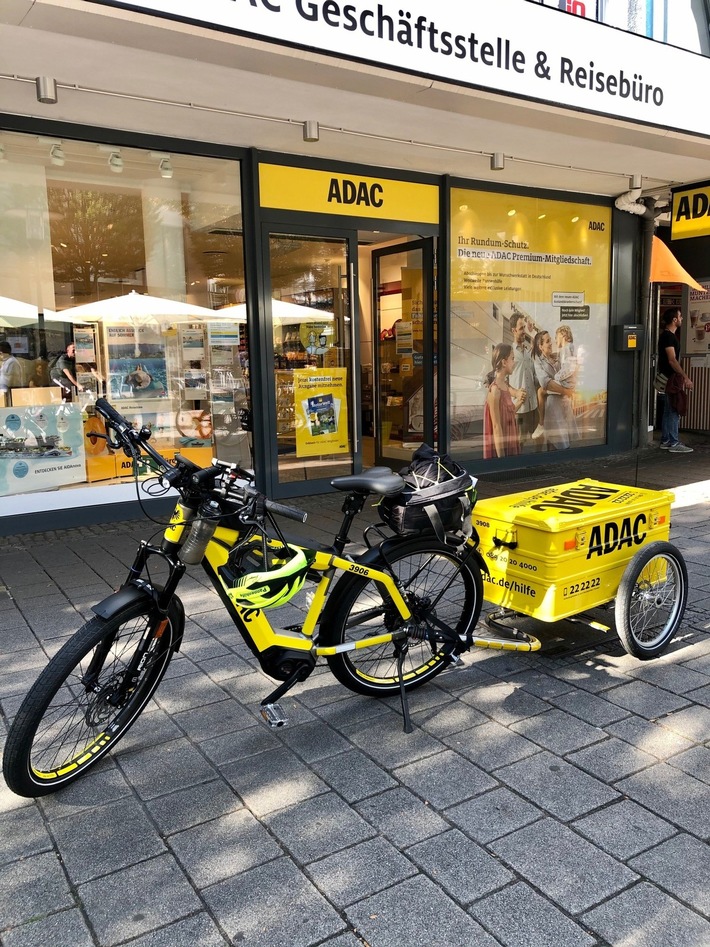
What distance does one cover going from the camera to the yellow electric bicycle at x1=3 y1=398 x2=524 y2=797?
108 inches

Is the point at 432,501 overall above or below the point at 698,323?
below

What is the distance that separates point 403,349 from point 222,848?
24.4ft

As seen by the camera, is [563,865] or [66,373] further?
[66,373]

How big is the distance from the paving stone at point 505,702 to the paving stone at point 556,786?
336mm

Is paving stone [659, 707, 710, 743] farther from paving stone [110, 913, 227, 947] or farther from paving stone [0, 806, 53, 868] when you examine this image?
paving stone [0, 806, 53, 868]

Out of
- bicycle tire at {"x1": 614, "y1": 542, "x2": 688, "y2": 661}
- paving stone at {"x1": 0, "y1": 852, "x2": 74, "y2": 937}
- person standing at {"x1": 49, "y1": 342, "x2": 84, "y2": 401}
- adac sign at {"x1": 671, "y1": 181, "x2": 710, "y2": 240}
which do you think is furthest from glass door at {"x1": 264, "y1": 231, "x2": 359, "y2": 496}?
paving stone at {"x1": 0, "y1": 852, "x2": 74, "y2": 937}

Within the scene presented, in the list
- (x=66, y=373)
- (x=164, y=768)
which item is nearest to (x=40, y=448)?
(x=66, y=373)

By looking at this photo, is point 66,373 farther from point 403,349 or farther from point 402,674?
point 402,674

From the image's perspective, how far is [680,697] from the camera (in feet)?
11.5

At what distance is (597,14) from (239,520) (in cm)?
663

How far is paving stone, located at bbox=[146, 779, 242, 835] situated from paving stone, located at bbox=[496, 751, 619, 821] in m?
1.02

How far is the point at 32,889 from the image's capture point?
7.62 feet

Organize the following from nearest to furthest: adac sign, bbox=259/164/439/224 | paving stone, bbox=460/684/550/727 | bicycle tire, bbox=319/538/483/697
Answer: bicycle tire, bbox=319/538/483/697 < paving stone, bbox=460/684/550/727 < adac sign, bbox=259/164/439/224

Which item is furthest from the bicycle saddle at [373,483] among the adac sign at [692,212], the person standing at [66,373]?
the adac sign at [692,212]
